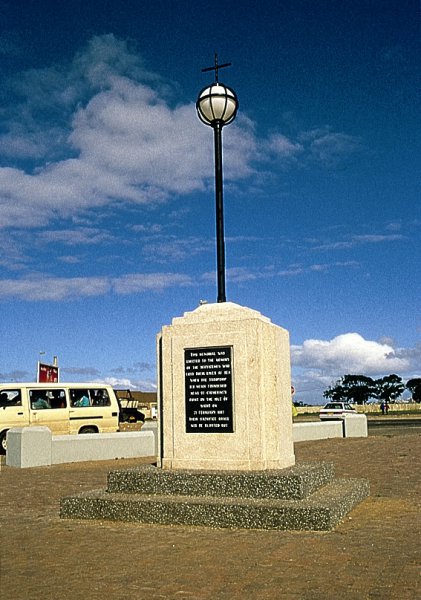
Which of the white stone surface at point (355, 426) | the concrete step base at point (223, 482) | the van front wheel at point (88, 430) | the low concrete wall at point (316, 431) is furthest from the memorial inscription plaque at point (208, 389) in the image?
the white stone surface at point (355, 426)

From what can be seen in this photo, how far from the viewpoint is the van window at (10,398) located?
1689 centimetres

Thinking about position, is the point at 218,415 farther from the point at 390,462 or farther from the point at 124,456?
the point at 124,456

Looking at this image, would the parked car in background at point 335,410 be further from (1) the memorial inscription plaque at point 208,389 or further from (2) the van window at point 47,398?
(1) the memorial inscription plaque at point 208,389

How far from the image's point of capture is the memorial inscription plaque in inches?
316

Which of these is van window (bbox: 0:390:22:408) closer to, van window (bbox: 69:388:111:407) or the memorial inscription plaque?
van window (bbox: 69:388:111:407)

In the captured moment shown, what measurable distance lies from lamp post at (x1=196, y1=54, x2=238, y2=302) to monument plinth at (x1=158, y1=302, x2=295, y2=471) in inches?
32.7

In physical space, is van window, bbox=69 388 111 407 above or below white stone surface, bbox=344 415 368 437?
above

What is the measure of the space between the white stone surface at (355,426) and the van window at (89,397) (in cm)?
876

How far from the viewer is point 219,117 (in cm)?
903

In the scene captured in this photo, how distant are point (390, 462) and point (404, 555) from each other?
27.3 ft

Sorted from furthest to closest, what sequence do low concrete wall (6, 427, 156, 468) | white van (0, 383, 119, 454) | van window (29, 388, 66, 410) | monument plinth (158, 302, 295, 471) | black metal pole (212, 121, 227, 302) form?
van window (29, 388, 66, 410) < white van (0, 383, 119, 454) < low concrete wall (6, 427, 156, 468) < black metal pole (212, 121, 227, 302) < monument plinth (158, 302, 295, 471)

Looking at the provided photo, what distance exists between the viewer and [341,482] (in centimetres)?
870

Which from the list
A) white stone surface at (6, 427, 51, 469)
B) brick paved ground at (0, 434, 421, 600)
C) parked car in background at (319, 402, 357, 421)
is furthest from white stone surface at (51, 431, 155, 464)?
parked car in background at (319, 402, 357, 421)

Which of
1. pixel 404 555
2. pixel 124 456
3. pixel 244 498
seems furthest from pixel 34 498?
pixel 124 456
